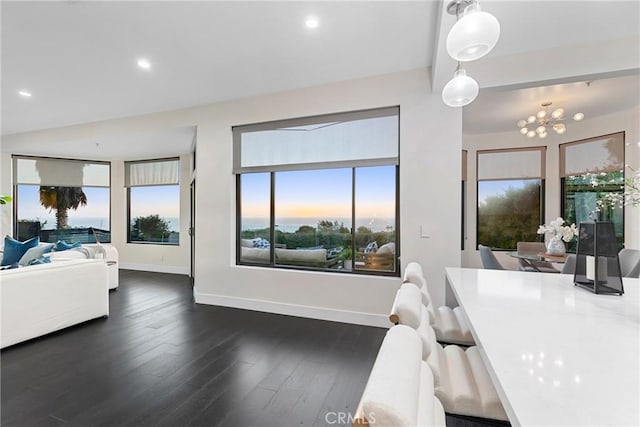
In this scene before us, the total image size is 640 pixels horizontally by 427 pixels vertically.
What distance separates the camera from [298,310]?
12.3 ft

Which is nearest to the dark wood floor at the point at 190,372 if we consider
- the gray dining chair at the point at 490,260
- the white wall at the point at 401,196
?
the white wall at the point at 401,196

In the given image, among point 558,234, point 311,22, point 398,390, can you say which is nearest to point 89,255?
point 311,22

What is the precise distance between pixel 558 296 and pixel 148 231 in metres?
7.64

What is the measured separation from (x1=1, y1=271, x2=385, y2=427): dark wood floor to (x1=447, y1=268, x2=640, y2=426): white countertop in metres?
1.27

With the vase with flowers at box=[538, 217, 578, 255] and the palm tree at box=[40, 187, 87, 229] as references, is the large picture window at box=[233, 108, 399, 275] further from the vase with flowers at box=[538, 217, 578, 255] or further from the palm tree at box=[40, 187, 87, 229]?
the palm tree at box=[40, 187, 87, 229]

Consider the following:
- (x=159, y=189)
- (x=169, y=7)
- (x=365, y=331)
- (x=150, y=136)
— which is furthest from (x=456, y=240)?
(x=159, y=189)

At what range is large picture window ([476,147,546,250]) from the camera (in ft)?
18.2

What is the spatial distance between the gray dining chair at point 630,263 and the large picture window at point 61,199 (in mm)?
8821

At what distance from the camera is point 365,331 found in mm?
3262

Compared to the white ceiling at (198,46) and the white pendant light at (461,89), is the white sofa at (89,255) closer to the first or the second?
the white ceiling at (198,46)

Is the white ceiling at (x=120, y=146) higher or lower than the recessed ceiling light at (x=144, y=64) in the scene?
lower

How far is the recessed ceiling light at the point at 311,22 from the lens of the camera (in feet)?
7.92

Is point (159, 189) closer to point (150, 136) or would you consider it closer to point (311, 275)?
point (150, 136)

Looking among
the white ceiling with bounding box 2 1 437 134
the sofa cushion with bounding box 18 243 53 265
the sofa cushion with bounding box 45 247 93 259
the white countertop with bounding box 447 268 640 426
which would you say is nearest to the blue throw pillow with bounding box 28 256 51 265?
Result: the sofa cushion with bounding box 18 243 53 265
